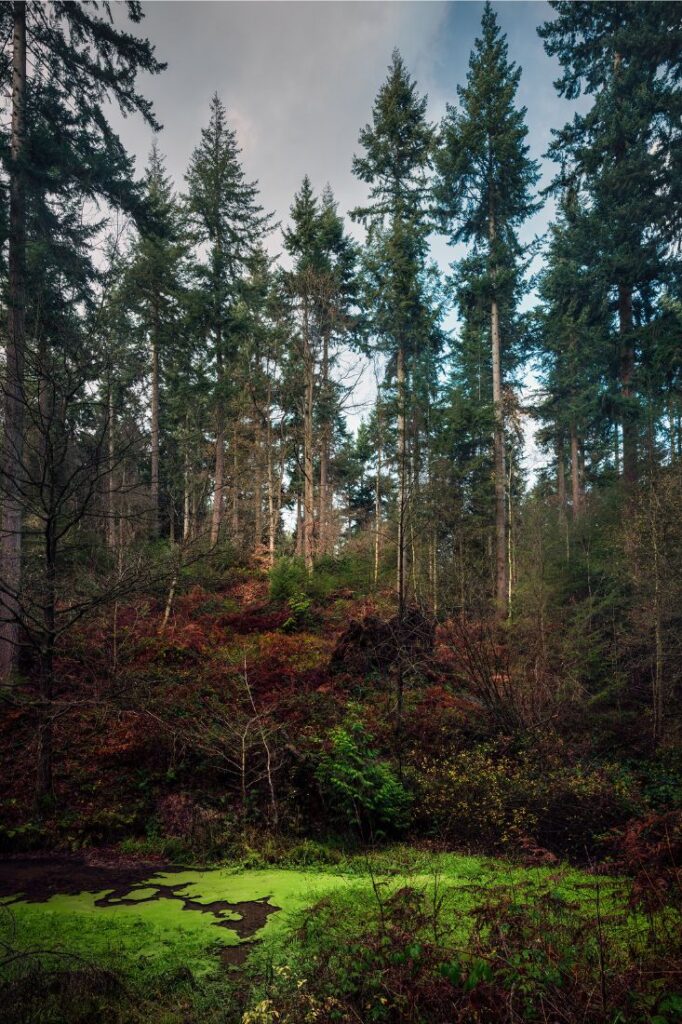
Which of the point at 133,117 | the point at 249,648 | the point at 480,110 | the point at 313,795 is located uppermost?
the point at 480,110

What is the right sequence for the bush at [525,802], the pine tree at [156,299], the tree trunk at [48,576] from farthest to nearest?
the pine tree at [156,299] → the bush at [525,802] → the tree trunk at [48,576]

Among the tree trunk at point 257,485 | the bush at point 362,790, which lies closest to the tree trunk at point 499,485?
the bush at point 362,790

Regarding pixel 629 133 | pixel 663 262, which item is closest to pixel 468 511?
pixel 663 262

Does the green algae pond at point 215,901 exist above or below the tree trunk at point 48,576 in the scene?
below

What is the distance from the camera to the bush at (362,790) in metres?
7.84

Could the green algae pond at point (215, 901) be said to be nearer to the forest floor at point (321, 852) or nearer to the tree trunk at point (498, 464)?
the forest floor at point (321, 852)

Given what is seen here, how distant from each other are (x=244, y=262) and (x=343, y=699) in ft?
71.0

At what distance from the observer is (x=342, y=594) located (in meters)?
19.0

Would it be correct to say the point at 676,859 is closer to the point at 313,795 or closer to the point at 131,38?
the point at 313,795

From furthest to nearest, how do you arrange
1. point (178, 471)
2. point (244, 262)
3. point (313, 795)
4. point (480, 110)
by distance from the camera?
1. point (178, 471)
2. point (244, 262)
3. point (480, 110)
4. point (313, 795)

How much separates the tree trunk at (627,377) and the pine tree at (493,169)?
4.07m

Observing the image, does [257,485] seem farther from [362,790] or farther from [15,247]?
[362,790]

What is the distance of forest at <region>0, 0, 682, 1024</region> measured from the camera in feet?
14.0

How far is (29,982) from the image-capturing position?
3.39m
